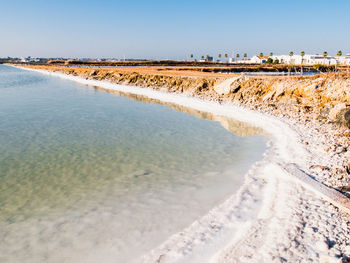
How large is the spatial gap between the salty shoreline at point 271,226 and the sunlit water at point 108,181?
19.0 inches

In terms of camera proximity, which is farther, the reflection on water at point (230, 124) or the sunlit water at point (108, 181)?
the reflection on water at point (230, 124)

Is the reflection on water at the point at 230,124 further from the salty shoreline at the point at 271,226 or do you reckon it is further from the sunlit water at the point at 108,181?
the salty shoreline at the point at 271,226

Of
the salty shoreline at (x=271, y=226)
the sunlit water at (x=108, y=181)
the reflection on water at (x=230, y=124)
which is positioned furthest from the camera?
the reflection on water at (x=230, y=124)

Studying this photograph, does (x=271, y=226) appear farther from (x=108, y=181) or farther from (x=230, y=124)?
(x=230, y=124)

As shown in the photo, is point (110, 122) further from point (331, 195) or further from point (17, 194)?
point (331, 195)

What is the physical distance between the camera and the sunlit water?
6047 mm

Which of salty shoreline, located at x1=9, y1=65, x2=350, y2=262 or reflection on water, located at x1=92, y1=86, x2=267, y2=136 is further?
reflection on water, located at x1=92, y1=86, x2=267, y2=136

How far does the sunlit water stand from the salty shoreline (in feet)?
1.58

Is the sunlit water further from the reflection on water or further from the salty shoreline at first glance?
the salty shoreline

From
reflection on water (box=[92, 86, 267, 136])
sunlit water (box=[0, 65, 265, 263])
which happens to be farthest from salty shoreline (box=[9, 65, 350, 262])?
reflection on water (box=[92, 86, 267, 136])

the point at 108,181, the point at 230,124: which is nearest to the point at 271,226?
the point at 108,181

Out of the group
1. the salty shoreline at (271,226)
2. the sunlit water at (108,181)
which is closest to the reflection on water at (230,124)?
the sunlit water at (108,181)

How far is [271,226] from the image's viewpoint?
6230 millimetres

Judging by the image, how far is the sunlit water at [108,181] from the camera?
A: 19.8ft
